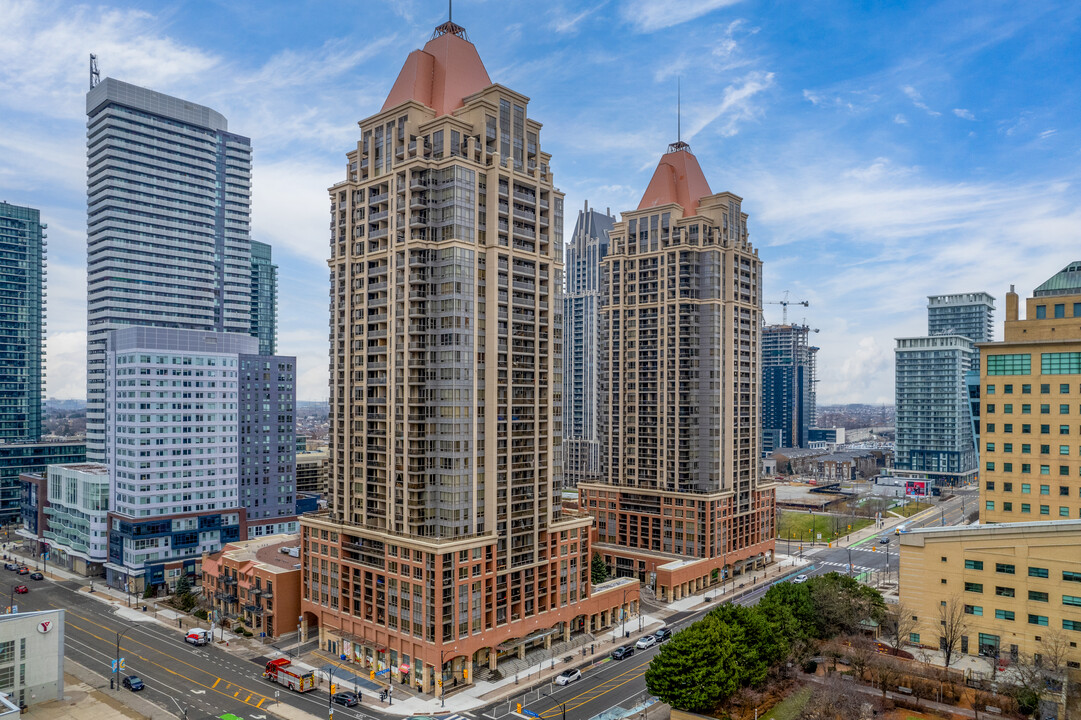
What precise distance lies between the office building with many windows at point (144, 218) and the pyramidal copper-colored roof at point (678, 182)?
110 meters

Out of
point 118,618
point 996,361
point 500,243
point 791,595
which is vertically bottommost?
point 118,618

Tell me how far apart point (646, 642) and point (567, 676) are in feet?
57.1

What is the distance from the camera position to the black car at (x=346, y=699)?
258 ft

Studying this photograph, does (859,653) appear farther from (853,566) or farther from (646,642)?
(853,566)

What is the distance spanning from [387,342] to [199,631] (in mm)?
49786

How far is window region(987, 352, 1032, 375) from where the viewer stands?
89.9 metres

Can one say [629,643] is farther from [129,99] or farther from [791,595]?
[129,99]

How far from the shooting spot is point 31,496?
156750mm

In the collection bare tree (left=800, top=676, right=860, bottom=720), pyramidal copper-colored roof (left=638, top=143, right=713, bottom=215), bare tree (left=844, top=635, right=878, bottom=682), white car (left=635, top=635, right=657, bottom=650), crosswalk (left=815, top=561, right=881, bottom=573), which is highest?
pyramidal copper-colored roof (left=638, top=143, right=713, bottom=215)

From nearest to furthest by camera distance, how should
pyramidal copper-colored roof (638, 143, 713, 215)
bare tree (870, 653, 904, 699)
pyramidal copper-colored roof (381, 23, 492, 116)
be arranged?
bare tree (870, 653, 904, 699) < pyramidal copper-colored roof (381, 23, 492, 116) < pyramidal copper-colored roof (638, 143, 713, 215)

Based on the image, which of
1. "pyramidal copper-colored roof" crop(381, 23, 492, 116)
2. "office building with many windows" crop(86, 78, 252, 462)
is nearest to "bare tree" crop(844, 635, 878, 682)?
"pyramidal copper-colored roof" crop(381, 23, 492, 116)

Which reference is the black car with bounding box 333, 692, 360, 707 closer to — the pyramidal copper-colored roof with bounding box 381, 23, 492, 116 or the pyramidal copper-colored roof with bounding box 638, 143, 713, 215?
the pyramidal copper-colored roof with bounding box 381, 23, 492, 116

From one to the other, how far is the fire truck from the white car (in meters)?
42.1

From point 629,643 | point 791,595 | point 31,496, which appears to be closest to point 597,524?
point 629,643
